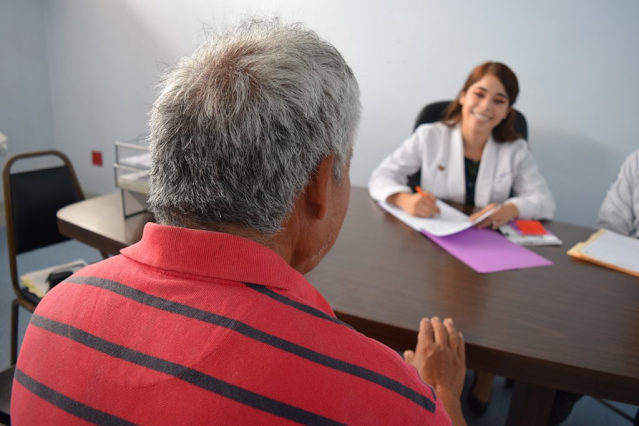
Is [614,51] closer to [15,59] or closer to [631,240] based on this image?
[631,240]

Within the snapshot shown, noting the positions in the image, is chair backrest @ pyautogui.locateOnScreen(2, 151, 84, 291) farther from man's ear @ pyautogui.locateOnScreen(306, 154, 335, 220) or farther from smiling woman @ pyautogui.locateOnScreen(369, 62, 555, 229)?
man's ear @ pyautogui.locateOnScreen(306, 154, 335, 220)

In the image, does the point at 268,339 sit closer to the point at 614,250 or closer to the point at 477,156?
the point at 614,250

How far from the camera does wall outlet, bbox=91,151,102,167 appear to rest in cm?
330

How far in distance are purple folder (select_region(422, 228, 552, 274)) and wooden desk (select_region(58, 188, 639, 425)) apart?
31mm

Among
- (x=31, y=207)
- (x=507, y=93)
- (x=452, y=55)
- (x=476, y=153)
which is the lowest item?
(x=31, y=207)

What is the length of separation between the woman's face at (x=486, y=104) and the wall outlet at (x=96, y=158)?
2.52 m

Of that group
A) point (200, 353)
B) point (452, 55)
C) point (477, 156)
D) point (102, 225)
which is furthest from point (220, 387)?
point (452, 55)

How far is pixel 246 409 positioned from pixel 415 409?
19cm

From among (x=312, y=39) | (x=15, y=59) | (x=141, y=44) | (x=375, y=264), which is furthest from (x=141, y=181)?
(x=15, y=59)

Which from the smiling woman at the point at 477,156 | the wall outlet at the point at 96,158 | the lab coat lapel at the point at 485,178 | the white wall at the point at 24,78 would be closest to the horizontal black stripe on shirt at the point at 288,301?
the smiling woman at the point at 477,156

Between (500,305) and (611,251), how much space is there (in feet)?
1.86

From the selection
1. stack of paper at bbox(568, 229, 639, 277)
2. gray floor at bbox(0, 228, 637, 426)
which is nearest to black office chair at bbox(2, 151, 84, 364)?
gray floor at bbox(0, 228, 637, 426)

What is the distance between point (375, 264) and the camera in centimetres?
123

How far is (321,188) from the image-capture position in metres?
0.59
